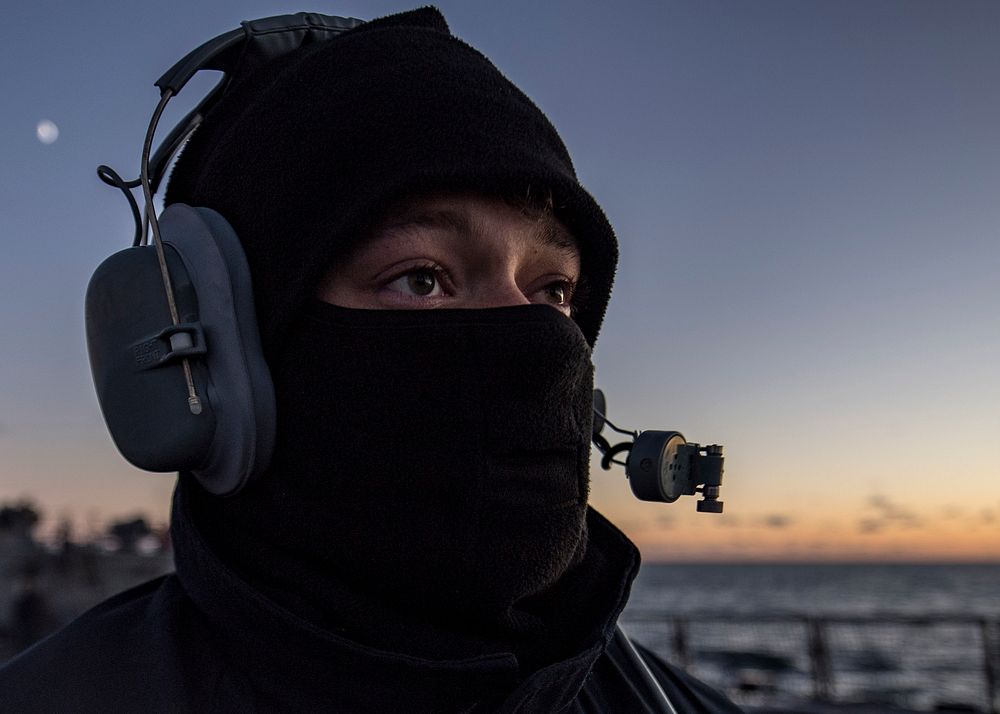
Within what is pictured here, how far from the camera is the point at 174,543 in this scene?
5.92 ft

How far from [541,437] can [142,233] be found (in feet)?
3.71

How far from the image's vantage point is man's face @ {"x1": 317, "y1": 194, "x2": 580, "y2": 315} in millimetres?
1702

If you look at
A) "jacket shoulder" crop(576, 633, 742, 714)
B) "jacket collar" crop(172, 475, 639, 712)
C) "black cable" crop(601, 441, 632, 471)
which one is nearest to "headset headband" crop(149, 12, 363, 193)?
"jacket collar" crop(172, 475, 639, 712)

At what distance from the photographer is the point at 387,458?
5.18 feet

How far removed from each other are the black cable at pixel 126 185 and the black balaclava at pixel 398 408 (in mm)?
328

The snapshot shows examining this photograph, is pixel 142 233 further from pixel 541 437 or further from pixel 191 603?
pixel 541 437

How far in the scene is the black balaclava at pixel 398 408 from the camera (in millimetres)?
1556

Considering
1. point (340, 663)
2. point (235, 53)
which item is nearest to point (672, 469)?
point (340, 663)

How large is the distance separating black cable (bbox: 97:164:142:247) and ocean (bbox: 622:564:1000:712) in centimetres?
825

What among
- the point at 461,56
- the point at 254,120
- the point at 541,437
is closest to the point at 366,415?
the point at 541,437

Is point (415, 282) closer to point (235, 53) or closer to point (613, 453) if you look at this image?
point (613, 453)

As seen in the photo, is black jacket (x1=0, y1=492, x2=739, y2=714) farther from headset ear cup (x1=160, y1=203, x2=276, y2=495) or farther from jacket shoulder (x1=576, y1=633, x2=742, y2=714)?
jacket shoulder (x1=576, y1=633, x2=742, y2=714)

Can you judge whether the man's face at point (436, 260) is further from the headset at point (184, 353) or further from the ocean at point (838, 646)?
the ocean at point (838, 646)

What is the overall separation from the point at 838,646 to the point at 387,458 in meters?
14.4
